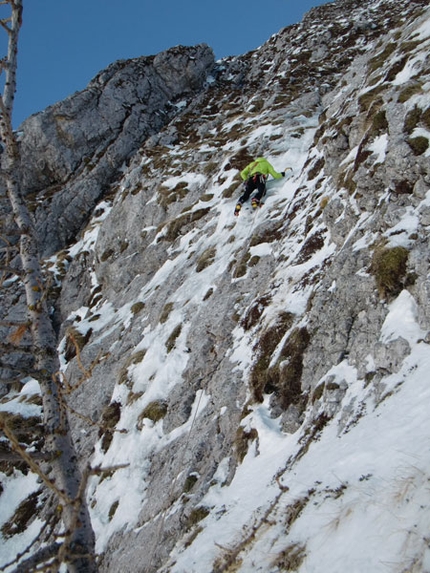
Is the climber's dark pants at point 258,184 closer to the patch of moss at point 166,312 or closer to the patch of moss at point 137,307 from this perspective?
the patch of moss at point 166,312

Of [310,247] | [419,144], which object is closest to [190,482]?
[310,247]

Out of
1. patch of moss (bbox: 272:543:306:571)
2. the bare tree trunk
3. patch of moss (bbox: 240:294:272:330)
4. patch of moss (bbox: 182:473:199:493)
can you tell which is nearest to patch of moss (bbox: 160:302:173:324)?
patch of moss (bbox: 240:294:272:330)

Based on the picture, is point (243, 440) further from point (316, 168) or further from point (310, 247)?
point (316, 168)

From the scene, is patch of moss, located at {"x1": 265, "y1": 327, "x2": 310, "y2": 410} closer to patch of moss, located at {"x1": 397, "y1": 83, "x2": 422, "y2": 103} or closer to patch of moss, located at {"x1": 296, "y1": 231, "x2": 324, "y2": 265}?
patch of moss, located at {"x1": 296, "y1": 231, "x2": 324, "y2": 265}

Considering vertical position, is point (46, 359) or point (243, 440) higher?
point (46, 359)

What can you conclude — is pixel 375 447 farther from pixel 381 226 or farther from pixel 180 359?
pixel 180 359

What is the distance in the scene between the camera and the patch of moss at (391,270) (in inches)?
335

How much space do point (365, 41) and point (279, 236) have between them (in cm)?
5865

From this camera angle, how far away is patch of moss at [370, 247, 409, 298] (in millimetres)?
8500

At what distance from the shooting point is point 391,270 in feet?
28.5

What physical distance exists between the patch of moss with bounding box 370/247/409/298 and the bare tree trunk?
7.07m

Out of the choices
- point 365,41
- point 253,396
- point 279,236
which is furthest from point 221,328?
point 365,41

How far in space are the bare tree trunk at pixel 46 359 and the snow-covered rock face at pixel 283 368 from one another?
630mm

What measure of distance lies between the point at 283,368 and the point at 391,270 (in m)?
3.75
